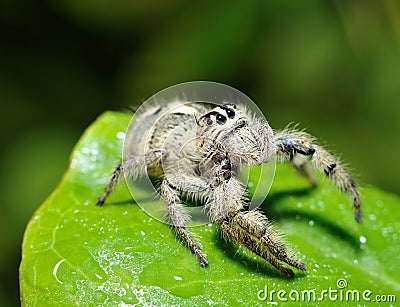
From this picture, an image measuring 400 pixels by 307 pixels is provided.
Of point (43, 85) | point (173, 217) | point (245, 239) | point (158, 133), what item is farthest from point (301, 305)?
point (43, 85)

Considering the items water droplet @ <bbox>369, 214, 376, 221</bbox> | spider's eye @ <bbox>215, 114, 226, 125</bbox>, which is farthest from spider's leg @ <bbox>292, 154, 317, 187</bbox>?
spider's eye @ <bbox>215, 114, 226, 125</bbox>

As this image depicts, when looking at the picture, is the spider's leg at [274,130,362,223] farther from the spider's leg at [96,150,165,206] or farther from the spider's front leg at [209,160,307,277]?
the spider's leg at [96,150,165,206]

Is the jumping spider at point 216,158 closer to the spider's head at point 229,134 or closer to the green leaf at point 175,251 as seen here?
the spider's head at point 229,134

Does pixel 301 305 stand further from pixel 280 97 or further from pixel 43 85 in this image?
pixel 43 85

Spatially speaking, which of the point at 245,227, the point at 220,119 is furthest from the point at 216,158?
the point at 245,227

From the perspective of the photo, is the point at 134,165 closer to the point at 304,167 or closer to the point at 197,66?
the point at 304,167

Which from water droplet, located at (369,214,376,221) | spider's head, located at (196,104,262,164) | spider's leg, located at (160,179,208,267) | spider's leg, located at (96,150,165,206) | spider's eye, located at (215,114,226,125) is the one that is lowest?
water droplet, located at (369,214,376,221)

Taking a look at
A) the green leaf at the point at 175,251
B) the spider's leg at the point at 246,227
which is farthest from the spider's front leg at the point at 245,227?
the green leaf at the point at 175,251
